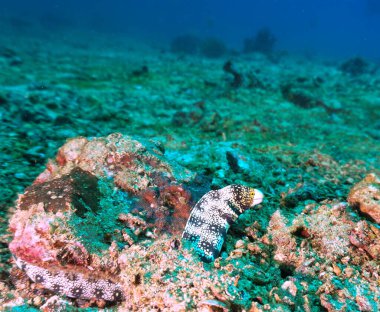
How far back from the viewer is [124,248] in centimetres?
192

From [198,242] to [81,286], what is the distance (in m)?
0.84

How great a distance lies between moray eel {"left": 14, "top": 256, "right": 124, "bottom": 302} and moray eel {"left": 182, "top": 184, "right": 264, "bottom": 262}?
0.61 metres

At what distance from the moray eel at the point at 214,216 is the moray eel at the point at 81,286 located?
1.99 feet

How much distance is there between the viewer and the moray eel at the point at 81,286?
1801mm

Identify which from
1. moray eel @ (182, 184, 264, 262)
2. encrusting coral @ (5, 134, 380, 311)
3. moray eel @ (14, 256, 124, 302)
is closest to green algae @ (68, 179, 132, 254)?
encrusting coral @ (5, 134, 380, 311)

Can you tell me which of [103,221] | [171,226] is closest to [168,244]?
[171,226]

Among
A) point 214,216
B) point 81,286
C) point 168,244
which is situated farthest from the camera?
point 214,216

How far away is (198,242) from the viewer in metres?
2.06

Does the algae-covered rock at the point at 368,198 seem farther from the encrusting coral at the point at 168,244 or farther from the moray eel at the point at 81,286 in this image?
the moray eel at the point at 81,286

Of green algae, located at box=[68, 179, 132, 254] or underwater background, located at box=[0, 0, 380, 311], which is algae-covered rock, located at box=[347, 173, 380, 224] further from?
green algae, located at box=[68, 179, 132, 254]

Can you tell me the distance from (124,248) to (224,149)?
8.39 feet

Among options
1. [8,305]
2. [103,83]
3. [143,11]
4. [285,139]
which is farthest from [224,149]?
[143,11]

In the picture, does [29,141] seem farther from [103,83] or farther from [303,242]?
[103,83]

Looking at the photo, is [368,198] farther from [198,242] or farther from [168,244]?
[168,244]
